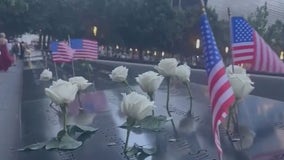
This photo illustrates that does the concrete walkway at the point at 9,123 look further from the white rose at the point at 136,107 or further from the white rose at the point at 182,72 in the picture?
the white rose at the point at 182,72

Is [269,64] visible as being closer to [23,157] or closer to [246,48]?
[246,48]

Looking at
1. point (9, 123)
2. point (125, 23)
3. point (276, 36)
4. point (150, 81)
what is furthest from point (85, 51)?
point (276, 36)

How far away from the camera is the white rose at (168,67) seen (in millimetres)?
4852

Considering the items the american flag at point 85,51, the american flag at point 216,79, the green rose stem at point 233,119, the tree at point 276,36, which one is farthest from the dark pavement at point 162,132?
the tree at point 276,36

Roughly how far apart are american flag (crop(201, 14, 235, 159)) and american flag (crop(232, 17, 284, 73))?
10.7 feet

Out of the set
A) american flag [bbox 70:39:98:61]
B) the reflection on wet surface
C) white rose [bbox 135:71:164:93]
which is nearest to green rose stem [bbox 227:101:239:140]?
the reflection on wet surface

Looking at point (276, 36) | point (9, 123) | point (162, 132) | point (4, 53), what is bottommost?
point (9, 123)

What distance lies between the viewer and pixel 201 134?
4465 millimetres

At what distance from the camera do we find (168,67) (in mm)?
4867

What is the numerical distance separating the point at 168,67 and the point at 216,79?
1315mm

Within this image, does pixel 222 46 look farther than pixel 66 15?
No

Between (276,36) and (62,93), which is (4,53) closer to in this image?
(62,93)

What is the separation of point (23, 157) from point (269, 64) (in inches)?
157

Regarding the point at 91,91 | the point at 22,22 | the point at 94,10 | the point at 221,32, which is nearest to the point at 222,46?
the point at 221,32
